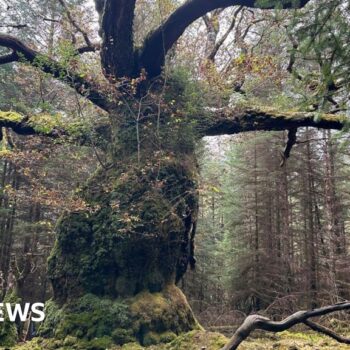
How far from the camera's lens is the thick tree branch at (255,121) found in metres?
7.92

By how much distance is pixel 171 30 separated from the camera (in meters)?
7.65

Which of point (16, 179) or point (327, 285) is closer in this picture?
point (327, 285)

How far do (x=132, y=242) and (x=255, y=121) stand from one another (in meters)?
3.62

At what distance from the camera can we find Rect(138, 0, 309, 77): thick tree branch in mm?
6719

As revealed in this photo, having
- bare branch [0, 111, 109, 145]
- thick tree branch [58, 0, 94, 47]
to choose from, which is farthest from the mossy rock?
thick tree branch [58, 0, 94, 47]

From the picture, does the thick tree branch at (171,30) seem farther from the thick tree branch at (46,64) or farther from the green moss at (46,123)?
the green moss at (46,123)

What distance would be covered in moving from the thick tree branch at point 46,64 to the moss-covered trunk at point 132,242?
978mm

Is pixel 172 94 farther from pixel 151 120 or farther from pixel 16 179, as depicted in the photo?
pixel 16 179

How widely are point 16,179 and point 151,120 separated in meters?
8.70

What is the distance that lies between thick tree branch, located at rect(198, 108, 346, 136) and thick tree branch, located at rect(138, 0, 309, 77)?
1.59 m

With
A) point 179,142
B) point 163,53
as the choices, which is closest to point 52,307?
point 179,142

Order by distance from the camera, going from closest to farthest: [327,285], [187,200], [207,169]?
[187,200]
[327,285]
[207,169]

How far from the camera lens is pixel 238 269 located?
1536cm

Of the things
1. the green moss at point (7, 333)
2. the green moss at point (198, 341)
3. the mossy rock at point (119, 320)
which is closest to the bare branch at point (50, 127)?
the mossy rock at point (119, 320)
